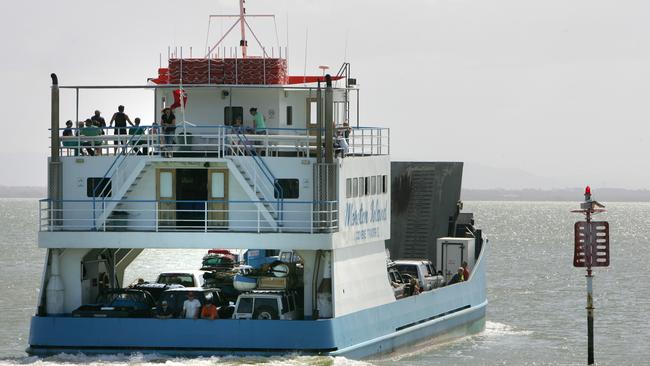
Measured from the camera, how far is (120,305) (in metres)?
34.8

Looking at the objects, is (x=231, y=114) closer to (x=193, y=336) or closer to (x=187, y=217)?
(x=187, y=217)

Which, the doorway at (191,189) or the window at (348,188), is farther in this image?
the window at (348,188)

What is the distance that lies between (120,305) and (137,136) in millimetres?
3652

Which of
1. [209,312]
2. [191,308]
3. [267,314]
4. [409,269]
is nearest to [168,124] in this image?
[191,308]

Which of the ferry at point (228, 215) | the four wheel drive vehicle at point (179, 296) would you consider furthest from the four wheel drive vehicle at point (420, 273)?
the four wheel drive vehicle at point (179, 296)

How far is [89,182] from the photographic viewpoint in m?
35.3

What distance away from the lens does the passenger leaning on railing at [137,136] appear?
116ft

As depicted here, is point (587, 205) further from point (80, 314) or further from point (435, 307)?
point (80, 314)

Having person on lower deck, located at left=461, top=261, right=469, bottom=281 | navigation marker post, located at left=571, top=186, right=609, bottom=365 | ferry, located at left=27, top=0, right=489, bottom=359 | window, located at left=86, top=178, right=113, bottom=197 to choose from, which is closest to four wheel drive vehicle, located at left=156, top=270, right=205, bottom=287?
ferry, located at left=27, top=0, right=489, bottom=359

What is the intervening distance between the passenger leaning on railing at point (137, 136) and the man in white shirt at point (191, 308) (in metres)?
3.60

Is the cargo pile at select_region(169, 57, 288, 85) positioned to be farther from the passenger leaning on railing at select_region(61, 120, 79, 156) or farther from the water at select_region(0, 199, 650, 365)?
the water at select_region(0, 199, 650, 365)

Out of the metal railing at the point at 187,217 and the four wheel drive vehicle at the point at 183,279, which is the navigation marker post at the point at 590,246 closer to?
the metal railing at the point at 187,217

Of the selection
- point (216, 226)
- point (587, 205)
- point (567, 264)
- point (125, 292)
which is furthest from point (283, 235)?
point (567, 264)

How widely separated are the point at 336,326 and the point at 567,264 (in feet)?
178
